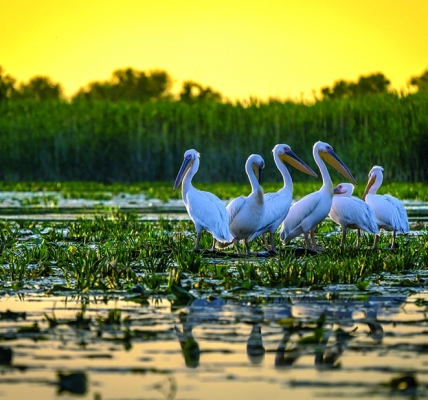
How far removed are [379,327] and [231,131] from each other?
21.2 metres

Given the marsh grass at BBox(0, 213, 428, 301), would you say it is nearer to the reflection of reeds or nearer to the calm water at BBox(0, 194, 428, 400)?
the calm water at BBox(0, 194, 428, 400)

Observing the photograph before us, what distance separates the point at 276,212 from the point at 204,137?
17189mm

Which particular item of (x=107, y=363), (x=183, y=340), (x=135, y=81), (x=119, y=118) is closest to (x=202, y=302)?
(x=183, y=340)

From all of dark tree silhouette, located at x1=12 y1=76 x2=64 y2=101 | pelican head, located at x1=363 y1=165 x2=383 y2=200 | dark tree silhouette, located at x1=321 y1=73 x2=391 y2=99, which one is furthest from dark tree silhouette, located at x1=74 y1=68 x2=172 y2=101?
pelican head, located at x1=363 y1=165 x2=383 y2=200

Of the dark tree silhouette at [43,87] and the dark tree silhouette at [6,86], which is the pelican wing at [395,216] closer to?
the dark tree silhouette at [6,86]

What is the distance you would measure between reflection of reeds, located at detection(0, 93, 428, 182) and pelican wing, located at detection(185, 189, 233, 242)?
1377 cm

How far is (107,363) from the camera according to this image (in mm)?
5020

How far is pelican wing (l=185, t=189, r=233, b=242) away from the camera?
32.0 ft

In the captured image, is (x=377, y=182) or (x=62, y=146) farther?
(x=62, y=146)

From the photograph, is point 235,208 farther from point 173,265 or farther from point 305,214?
point 173,265

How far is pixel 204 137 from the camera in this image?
27.3 meters

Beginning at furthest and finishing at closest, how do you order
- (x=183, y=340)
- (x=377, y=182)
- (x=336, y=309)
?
(x=377, y=182), (x=336, y=309), (x=183, y=340)

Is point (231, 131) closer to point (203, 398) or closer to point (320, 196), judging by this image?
point (320, 196)

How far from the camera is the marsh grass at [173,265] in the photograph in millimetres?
7539
